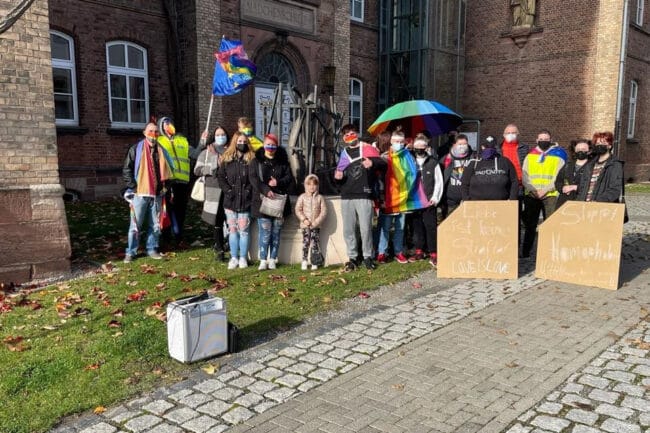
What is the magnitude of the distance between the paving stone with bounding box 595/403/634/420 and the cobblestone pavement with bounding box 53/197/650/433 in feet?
0.04

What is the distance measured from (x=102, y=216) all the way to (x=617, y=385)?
10294 mm

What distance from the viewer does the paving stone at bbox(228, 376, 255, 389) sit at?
415cm

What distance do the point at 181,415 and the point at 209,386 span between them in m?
0.44

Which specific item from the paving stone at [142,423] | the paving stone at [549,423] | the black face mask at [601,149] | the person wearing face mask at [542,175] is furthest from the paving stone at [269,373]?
the person wearing face mask at [542,175]

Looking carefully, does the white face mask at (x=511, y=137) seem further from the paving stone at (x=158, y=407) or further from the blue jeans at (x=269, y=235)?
the paving stone at (x=158, y=407)

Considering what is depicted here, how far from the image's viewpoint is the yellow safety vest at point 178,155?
8.47 m

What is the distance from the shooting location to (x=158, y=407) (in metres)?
3.81

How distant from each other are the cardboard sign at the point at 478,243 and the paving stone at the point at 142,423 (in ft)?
14.9

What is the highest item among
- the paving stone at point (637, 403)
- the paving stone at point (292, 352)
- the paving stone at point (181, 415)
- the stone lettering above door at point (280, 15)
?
the stone lettering above door at point (280, 15)

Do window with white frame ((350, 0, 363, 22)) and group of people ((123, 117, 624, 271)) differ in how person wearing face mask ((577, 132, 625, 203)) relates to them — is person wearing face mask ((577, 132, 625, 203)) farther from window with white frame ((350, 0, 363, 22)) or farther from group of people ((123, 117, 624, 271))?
window with white frame ((350, 0, 363, 22))

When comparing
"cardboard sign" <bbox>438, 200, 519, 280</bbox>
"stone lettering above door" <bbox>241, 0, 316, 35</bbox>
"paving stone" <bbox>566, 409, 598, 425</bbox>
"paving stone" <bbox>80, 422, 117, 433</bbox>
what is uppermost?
"stone lettering above door" <bbox>241, 0, 316, 35</bbox>

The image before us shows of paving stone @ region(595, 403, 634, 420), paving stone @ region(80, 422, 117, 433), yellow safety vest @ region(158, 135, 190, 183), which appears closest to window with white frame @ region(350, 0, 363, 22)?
yellow safety vest @ region(158, 135, 190, 183)

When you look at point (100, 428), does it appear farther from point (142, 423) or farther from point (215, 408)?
point (215, 408)

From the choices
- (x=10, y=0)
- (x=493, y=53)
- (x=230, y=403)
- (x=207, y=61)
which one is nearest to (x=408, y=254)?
(x=230, y=403)
